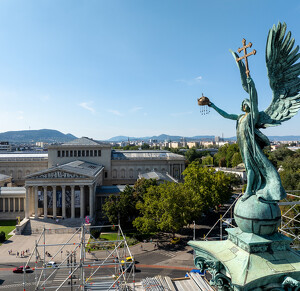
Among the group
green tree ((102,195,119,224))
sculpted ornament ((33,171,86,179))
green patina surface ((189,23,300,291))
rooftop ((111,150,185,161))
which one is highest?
green patina surface ((189,23,300,291))

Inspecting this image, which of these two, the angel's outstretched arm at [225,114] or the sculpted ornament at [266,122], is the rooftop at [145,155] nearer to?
the angel's outstretched arm at [225,114]

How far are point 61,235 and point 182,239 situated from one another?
24038mm

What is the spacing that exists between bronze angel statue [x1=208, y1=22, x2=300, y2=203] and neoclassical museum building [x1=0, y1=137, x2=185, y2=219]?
4967 cm

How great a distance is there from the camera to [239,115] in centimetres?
1505

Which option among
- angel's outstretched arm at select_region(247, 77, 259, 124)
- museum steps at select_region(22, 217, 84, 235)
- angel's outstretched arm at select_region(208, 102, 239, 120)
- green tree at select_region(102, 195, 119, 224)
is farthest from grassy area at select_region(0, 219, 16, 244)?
angel's outstretched arm at select_region(247, 77, 259, 124)

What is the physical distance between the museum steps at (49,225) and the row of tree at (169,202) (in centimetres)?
911

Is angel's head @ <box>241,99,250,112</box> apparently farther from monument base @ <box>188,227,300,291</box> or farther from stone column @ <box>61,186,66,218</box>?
stone column @ <box>61,186,66,218</box>

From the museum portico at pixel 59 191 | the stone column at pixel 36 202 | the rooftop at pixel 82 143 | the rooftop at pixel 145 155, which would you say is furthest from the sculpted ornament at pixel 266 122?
the rooftop at pixel 145 155

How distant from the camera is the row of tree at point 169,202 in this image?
44.2 metres

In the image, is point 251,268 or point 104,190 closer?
point 251,268

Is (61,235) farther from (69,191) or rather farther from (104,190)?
(104,190)

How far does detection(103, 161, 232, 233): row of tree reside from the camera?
4425 centimetres

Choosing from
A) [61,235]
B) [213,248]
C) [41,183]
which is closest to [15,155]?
[41,183]

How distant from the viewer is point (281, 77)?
13.8 meters
